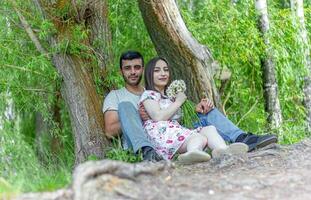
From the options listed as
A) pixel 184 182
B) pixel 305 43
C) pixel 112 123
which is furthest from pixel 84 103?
pixel 305 43

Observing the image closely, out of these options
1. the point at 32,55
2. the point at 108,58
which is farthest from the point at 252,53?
the point at 32,55

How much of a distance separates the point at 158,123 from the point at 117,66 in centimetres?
135

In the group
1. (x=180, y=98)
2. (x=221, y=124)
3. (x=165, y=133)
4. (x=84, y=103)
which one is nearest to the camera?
(x=165, y=133)

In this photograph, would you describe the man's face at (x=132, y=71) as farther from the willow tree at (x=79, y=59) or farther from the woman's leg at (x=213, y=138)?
the woman's leg at (x=213, y=138)

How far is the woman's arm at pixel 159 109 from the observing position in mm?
6559

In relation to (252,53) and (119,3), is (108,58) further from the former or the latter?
(252,53)

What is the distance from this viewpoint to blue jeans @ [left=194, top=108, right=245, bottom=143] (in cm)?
667

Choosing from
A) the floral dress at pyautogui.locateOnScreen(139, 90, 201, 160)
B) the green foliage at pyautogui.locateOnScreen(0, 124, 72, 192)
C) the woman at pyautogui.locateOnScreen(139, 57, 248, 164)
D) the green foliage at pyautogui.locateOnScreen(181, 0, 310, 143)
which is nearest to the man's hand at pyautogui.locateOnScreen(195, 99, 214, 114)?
the woman at pyautogui.locateOnScreen(139, 57, 248, 164)

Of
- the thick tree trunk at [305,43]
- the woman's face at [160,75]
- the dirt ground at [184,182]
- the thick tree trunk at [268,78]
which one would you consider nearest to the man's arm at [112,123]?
the woman's face at [160,75]

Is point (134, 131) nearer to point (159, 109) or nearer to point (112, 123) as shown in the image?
point (159, 109)

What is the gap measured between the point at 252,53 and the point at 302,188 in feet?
16.4

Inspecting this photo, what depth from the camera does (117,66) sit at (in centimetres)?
770

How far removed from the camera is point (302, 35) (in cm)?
1005

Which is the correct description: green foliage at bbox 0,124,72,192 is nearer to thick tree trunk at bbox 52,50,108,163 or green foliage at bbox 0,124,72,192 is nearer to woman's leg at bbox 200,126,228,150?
thick tree trunk at bbox 52,50,108,163
